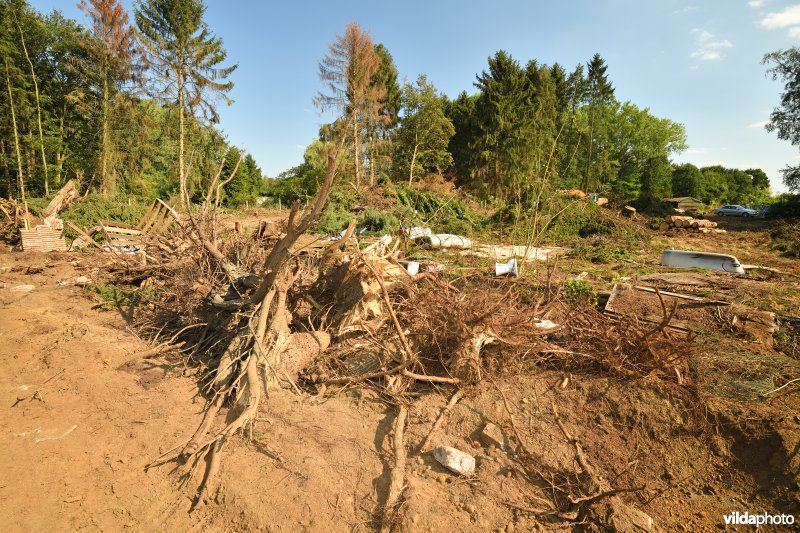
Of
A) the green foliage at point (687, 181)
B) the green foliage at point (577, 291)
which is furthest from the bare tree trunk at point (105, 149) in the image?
the green foliage at point (687, 181)

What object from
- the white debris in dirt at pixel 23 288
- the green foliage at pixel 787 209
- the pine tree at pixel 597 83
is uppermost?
the pine tree at pixel 597 83

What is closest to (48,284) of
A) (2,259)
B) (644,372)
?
(2,259)

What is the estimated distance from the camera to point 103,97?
723 inches

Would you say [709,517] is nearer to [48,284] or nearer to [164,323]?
[164,323]

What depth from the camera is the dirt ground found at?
2.52 metres

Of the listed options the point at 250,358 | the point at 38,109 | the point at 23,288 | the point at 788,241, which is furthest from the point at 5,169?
the point at 788,241

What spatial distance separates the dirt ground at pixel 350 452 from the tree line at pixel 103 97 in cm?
1546

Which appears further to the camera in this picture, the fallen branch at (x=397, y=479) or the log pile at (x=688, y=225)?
the log pile at (x=688, y=225)

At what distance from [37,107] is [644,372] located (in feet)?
81.8

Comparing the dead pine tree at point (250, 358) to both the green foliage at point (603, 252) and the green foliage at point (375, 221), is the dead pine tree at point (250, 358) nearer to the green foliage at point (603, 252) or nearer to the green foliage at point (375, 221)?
the green foliage at point (603, 252)

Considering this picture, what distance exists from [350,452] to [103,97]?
2234cm

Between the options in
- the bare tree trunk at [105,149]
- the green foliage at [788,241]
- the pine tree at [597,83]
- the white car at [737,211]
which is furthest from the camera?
the pine tree at [597,83]

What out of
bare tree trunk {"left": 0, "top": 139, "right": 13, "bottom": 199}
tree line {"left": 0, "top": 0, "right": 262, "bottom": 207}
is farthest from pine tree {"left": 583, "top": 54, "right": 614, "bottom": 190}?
bare tree trunk {"left": 0, "top": 139, "right": 13, "bottom": 199}

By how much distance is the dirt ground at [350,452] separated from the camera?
252cm
